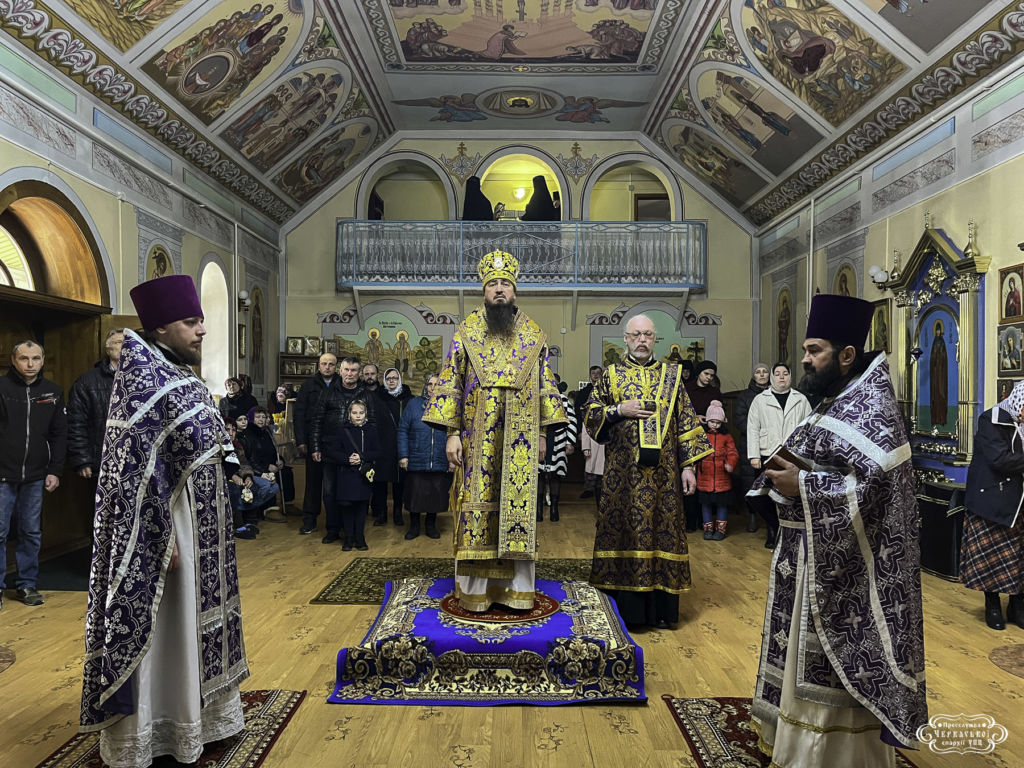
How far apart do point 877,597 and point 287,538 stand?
611 cm

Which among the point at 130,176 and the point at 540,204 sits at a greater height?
the point at 540,204

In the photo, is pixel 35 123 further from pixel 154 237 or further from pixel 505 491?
pixel 505 491

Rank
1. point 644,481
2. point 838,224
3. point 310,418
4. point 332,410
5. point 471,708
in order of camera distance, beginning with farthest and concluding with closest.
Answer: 1. point 838,224
2. point 310,418
3. point 332,410
4. point 644,481
5. point 471,708

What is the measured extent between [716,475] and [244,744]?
5649 millimetres

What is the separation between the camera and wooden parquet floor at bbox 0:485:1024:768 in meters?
3.03

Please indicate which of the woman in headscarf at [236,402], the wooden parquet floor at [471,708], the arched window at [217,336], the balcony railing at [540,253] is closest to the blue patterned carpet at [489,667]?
the wooden parquet floor at [471,708]

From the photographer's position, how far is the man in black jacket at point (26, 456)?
5000 millimetres

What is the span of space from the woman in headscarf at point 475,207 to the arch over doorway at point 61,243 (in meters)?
6.36

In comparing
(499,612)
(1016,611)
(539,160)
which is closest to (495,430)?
(499,612)

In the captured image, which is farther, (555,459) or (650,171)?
(650,171)

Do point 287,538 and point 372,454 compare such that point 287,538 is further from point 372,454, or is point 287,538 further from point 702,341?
point 702,341

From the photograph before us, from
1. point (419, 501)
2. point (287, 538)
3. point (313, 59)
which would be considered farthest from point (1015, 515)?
point (313, 59)

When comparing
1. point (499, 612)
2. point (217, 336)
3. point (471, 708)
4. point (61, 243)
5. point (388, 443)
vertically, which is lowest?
point (471, 708)

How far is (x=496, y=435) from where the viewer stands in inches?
161
